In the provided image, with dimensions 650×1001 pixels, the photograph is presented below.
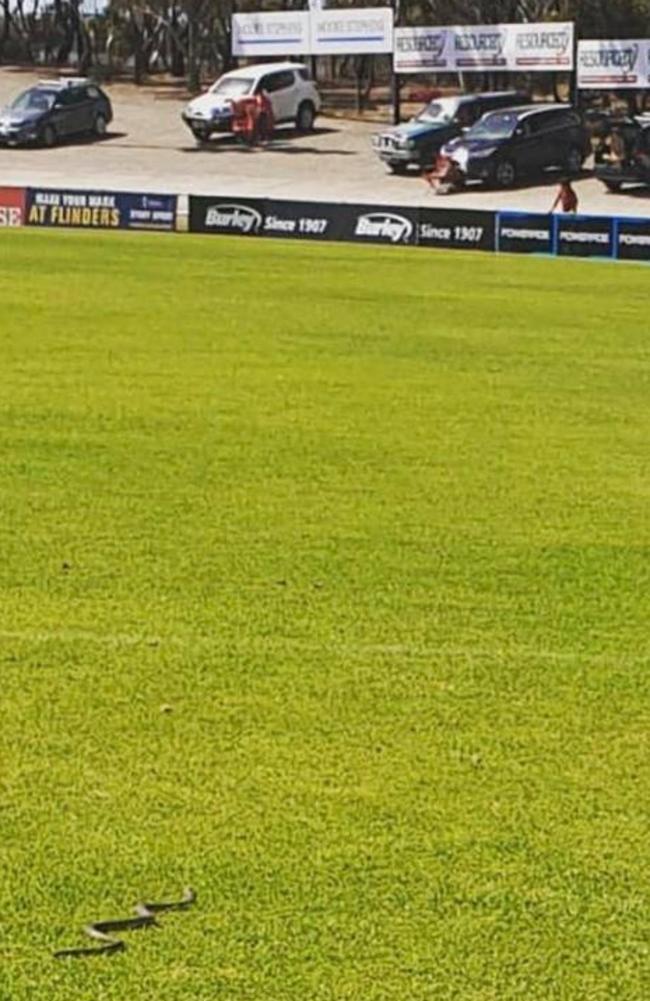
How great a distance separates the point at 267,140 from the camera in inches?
2569

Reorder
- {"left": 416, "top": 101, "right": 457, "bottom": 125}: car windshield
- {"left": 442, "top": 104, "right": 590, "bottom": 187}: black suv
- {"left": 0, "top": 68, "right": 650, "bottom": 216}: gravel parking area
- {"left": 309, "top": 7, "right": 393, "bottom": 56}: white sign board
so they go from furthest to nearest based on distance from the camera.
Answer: {"left": 309, "top": 7, "right": 393, "bottom": 56}: white sign board
{"left": 416, "top": 101, "right": 457, "bottom": 125}: car windshield
{"left": 442, "top": 104, "right": 590, "bottom": 187}: black suv
{"left": 0, "top": 68, "right": 650, "bottom": 216}: gravel parking area

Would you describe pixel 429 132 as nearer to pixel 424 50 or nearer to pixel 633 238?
pixel 424 50

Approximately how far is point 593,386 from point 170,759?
37.3 ft

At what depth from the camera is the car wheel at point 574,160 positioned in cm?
5491

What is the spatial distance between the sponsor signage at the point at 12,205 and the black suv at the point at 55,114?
20400 millimetres

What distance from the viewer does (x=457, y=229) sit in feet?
128

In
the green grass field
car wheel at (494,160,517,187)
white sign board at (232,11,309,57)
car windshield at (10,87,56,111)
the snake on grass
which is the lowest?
car wheel at (494,160,517,187)

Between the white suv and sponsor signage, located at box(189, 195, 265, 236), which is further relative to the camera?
the white suv

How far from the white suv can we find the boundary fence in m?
19.9

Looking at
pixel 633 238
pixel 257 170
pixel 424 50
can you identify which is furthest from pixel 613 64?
pixel 633 238

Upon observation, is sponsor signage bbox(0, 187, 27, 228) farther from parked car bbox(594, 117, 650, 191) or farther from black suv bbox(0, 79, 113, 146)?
black suv bbox(0, 79, 113, 146)

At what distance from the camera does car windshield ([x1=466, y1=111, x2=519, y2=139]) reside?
53.6m

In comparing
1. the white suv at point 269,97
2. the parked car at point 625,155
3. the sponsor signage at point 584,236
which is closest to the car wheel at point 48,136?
→ the white suv at point 269,97

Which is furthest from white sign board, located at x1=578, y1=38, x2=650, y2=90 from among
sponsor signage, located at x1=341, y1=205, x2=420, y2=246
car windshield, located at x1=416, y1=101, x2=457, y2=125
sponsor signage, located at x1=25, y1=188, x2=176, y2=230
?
sponsor signage, located at x1=25, y1=188, x2=176, y2=230
